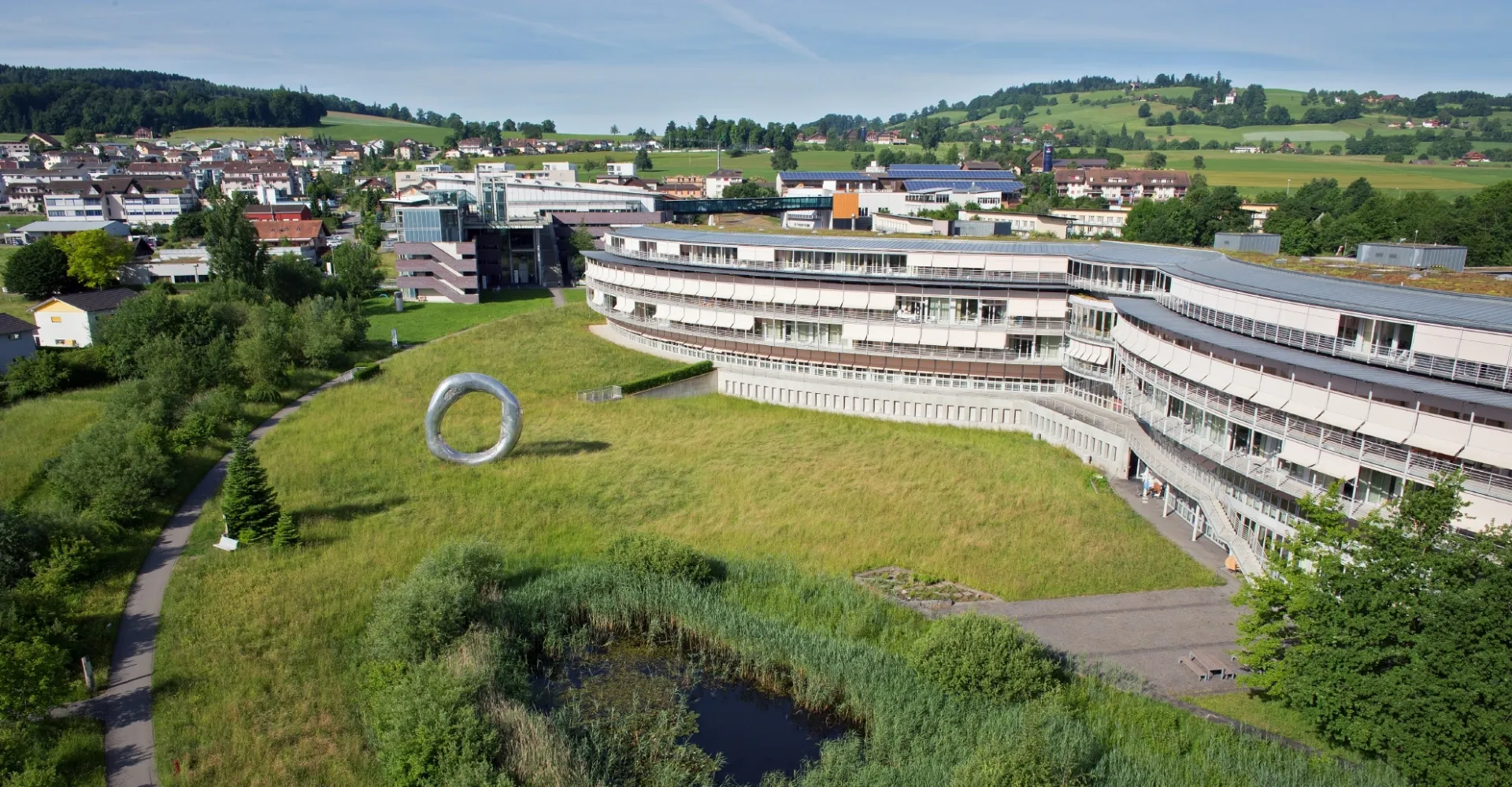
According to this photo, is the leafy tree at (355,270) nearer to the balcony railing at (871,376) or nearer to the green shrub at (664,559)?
the balcony railing at (871,376)

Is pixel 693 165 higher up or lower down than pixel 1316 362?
higher up

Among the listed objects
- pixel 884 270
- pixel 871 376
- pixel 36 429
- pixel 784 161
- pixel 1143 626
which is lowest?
pixel 1143 626

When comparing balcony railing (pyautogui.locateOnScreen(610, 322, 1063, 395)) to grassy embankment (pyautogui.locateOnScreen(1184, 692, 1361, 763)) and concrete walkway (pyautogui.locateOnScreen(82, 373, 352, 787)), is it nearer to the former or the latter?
grassy embankment (pyautogui.locateOnScreen(1184, 692, 1361, 763))

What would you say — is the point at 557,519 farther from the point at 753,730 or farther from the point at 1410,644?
the point at 1410,644

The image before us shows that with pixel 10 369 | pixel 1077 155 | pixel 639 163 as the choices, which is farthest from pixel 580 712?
pixel 1077 155

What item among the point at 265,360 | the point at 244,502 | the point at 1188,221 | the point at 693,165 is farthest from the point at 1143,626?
Answer: the point at 693,165

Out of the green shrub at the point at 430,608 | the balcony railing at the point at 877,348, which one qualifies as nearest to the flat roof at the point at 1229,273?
the balcony railing at the point at 877,348

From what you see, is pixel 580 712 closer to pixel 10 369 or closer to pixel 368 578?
pixel 368 578
